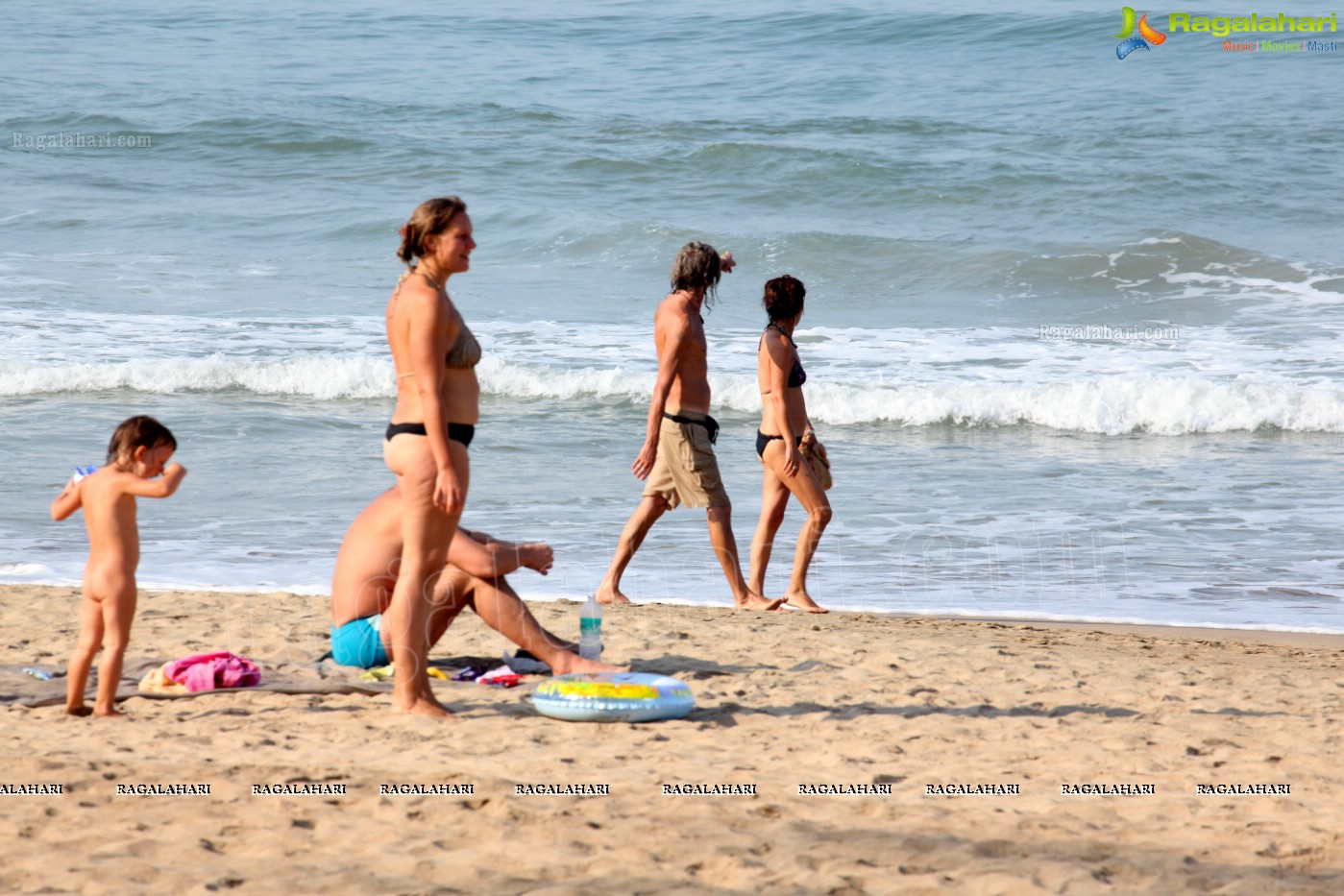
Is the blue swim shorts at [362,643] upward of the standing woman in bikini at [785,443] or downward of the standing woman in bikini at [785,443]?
downward

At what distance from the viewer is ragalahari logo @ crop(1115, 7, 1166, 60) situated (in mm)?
29406

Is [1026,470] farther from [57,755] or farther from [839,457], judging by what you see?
[57,755]

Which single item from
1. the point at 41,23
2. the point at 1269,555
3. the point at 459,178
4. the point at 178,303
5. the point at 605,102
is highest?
the point at 41,23

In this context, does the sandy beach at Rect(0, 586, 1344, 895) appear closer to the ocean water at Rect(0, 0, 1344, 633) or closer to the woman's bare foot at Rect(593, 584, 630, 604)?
the woman's bare foot at Rect(593, 584, 630, 604)

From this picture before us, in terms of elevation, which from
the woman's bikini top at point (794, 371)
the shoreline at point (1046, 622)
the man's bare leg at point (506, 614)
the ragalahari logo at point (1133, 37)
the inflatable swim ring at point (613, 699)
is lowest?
the shoreline at point (1046, 622)

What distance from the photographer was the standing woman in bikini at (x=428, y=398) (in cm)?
410

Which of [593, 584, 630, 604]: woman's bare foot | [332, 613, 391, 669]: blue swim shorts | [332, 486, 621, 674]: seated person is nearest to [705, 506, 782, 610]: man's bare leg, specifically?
[593, 584, 630, 604]: woman's bare foot

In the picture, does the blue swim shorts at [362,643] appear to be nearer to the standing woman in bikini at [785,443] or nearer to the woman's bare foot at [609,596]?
the woman's bare foot at [609,596]

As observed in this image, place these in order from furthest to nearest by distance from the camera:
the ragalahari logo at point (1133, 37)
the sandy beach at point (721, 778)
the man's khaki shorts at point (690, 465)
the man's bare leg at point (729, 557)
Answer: the ragalahari logo at point (1133, 37) < the man's bare leg at point (729, 557) < the man's khaki shorts at point (690, 465) < the sandy beach at point (721, 778)

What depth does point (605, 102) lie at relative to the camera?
1082 inches

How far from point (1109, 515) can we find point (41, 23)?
1217 inches

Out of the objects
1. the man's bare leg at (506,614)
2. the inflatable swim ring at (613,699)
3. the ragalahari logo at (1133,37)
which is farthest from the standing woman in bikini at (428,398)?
the ragalahari logo at (1133,37)

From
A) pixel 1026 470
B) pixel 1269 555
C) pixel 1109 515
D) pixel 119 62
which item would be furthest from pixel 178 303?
pixel 119 62

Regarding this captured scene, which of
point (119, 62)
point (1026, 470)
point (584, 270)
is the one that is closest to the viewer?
point (1026, 470)
